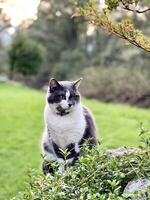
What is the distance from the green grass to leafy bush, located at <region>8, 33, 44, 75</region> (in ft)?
32.4

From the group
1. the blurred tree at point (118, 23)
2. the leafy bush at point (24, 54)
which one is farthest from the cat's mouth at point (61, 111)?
the leafy bush at point (24, 54)

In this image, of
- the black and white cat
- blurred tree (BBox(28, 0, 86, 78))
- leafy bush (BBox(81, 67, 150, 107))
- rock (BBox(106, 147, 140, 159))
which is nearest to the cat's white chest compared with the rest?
the black and white cat

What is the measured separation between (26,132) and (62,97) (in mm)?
4828

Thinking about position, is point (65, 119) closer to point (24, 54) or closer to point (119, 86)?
point (119, 86)

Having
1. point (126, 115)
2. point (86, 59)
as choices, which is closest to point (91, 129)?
point (126, 115)

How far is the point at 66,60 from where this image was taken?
26219 millimetres

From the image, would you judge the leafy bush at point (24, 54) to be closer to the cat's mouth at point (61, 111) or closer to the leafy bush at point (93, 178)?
the cat's mouth at point (61, 111)

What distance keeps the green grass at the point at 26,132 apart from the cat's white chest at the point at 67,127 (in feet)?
1.97

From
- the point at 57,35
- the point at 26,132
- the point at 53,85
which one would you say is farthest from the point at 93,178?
the point at 57,35

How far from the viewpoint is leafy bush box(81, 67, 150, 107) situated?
15828 mm

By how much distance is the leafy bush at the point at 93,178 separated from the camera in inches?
Answer: 99.6

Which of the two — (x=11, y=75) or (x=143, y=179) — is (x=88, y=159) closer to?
(x=143, y=179)

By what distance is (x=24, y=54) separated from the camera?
77.2 ft

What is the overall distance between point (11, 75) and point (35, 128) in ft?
53.1
